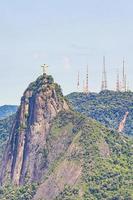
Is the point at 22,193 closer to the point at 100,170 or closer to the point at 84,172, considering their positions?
the point at 84,172

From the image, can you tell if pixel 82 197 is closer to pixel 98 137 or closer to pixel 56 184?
pixel 56 184

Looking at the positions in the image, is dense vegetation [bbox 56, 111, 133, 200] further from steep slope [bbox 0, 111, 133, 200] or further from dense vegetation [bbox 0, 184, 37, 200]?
dense vegetation [bbox 0, 184, 37, 200]

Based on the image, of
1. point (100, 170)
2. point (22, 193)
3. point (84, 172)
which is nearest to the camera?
point (84, 172)

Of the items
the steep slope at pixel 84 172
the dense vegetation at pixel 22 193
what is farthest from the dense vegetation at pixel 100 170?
the dense vegetation at pixel 22 193

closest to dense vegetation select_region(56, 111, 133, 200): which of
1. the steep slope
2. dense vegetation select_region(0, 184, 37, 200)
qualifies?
the steep slope

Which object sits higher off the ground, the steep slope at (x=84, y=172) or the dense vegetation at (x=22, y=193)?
the steep slope at (x=84, y=172)

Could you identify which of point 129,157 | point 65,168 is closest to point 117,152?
point 129,157

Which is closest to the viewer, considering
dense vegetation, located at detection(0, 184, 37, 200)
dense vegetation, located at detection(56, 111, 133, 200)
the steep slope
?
dense vegetation, located at detection(56, 111, 133, 200)

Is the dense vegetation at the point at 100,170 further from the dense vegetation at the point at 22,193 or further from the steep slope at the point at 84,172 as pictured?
the dense vegetation at the point at 22,193

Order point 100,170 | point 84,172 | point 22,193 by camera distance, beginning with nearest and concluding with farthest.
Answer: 1. point 84,172
2. point 100,170
3. point 22,193

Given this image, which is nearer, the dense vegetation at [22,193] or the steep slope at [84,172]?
the steep slope at [84,172]

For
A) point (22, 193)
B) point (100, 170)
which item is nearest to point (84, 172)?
point (100, 170)
